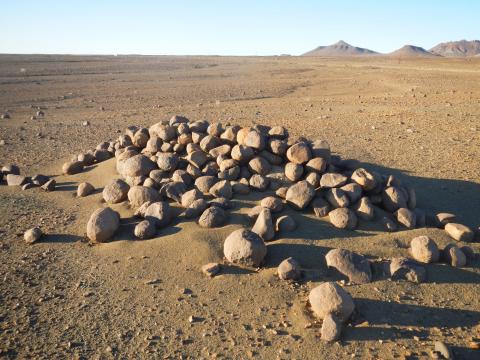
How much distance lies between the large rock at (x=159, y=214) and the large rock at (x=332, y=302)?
75.4 inches

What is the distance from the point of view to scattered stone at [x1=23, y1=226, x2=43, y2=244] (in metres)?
4.65

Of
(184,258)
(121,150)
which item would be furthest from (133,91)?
(184,258)

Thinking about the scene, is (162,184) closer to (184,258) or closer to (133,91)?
(184,258)

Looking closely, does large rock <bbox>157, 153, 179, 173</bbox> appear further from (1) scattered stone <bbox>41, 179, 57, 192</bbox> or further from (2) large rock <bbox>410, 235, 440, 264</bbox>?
(2) large rock <bbox>410, 235, 440, 264</bbox>

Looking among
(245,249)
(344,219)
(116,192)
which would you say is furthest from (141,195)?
(344,219)

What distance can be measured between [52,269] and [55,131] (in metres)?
7.71

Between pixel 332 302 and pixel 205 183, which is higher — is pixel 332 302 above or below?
below

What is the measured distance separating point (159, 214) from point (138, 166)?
43.8 inches

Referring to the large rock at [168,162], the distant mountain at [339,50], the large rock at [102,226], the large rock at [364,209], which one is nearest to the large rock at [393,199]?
the large rock at [364,209]

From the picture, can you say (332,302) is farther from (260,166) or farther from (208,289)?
(260,166)

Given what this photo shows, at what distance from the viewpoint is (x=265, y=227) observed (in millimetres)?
4203

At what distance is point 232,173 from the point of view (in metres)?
5.10

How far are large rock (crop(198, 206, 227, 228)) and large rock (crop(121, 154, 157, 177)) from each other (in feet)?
4.43

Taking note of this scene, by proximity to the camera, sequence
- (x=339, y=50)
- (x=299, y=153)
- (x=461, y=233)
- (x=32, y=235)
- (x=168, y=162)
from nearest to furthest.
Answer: (x=461, y=233)
(x=32, y=235)
(x=299, y=153)
(x=168, y=162)
(x=339, y=50)
